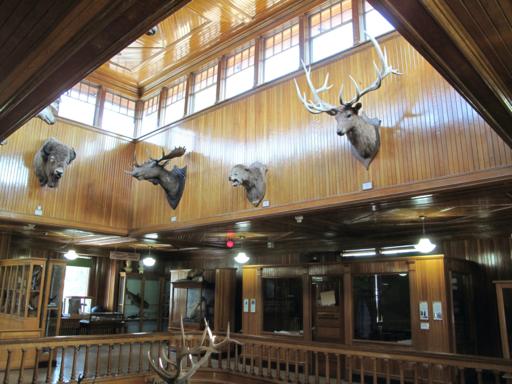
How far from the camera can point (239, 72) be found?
955 cm

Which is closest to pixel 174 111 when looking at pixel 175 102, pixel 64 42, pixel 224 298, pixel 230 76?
pixel 175 102

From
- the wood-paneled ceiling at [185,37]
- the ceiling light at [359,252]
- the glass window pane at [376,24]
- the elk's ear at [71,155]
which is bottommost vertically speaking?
the ceiling light at [359,252]

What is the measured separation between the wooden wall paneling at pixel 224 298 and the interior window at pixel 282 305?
4.65 feet

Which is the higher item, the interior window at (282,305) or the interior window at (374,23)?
the interior window at (374,23)

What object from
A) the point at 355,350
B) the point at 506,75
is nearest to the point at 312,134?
the point at 355,350

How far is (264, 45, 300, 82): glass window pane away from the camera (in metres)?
8.35

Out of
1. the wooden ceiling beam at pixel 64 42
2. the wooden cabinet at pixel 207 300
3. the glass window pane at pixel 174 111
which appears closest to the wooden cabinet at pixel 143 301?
the wooden cabinet at pixel 207 300

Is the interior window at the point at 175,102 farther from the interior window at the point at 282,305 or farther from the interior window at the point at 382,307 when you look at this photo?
the interior window at the point at 382,307

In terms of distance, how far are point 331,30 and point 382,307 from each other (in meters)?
5.59

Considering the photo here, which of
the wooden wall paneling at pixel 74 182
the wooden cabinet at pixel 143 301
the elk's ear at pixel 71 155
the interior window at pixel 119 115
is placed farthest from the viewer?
the wooden cabinet at pixel 143 301

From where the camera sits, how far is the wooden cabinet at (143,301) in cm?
1537

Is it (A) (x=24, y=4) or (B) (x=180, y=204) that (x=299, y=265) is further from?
(A) (x=24, y=4)

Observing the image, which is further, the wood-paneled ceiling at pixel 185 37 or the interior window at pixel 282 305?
the interior window at pixel 282 305

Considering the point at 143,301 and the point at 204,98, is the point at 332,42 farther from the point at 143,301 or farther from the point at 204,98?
the point at 143,301
